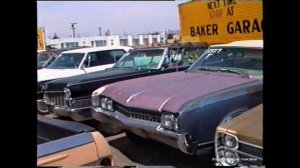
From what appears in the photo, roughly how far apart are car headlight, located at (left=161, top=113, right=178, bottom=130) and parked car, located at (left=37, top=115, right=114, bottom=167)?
160cm

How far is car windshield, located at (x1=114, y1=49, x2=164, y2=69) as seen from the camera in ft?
23.0

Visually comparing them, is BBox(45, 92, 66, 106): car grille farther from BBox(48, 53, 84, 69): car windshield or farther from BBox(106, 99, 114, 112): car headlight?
BBox(48, 53, 84, 69): car windshield

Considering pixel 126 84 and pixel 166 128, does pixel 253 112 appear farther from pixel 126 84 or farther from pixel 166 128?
pixel 126 84

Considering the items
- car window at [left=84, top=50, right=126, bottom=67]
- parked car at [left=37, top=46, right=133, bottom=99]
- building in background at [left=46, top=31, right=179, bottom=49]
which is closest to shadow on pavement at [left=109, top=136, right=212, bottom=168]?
parked car at [left=37, top=46, right=133, bottom=99]

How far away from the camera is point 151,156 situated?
4.73 metres

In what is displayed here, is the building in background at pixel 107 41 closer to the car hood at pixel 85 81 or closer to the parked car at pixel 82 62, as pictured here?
the parked car at pixel 82 62

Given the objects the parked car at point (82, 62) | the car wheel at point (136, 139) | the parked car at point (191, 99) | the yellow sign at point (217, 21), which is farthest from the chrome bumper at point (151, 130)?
Answer: the parked car at point (82, 62)

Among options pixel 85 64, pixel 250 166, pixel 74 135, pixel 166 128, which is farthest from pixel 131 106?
pixel 85 64

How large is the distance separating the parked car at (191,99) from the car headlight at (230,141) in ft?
2.54

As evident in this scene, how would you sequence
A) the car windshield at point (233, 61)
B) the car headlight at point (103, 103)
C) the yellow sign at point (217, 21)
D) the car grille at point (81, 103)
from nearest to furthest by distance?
the car windshield at point (233, 61) → the car headlight at point (103, 103) → the car grille at point (81, 103) → the yellow sign at point (217, 21)

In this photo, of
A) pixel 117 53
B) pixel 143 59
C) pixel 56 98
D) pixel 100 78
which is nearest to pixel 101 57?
pixel 117 53

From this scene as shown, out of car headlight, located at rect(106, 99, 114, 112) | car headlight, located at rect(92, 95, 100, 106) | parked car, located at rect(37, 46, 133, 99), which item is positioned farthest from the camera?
parked car, located at rect(37, 46, 133, 99)

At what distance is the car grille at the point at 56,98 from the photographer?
261 inches
